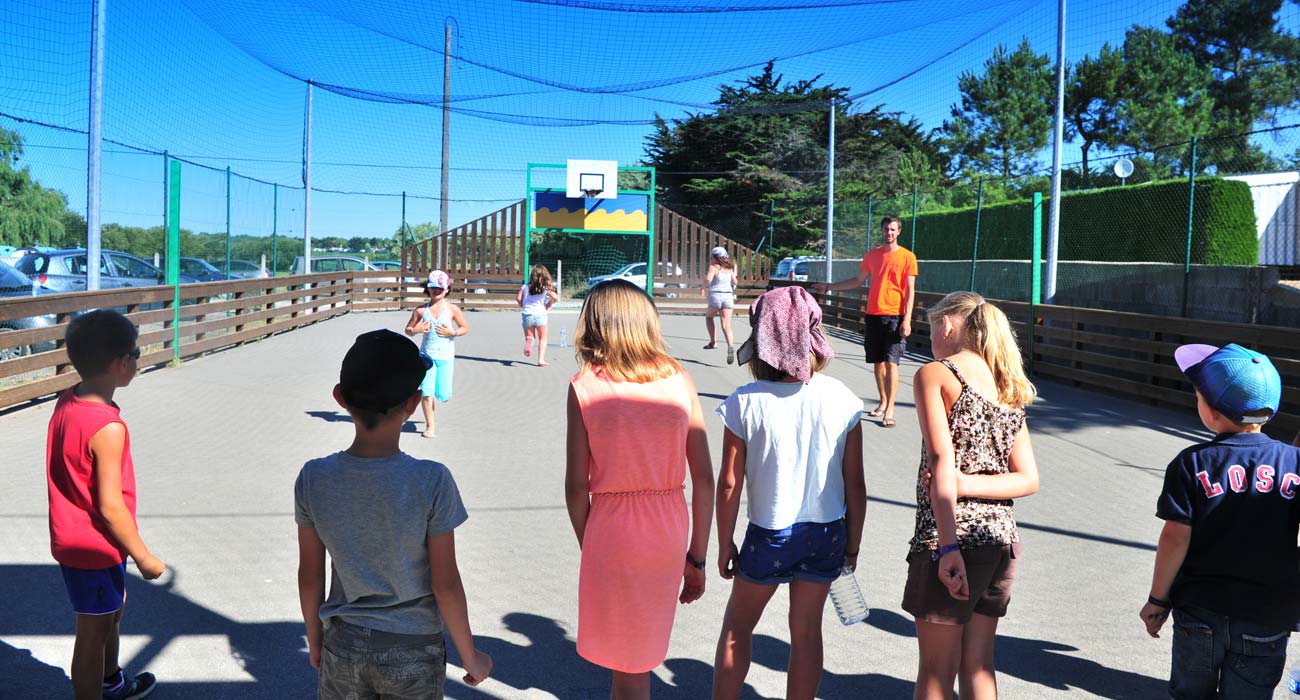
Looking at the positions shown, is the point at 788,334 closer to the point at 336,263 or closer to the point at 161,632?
the point at 161,632

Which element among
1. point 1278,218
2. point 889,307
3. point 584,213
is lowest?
point 889,307

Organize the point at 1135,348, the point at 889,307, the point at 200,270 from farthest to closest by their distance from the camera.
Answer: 1. the point at 200,270
2. the point at 1135,348
3. the point at 889,307

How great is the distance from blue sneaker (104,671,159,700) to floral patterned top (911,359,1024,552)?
2.74 meters

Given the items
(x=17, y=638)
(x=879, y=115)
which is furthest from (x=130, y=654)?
(x=879, y=115)

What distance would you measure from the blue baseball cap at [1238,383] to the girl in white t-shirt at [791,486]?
3.24 feet

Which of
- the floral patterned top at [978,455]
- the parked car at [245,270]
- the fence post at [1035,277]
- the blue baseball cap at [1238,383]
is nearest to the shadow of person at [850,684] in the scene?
the floral patterned top at [978,455]

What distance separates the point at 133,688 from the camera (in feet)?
12.1

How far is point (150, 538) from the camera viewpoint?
5762mm

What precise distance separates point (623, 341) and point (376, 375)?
32.3 inches

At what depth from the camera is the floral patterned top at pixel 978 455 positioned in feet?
10.4

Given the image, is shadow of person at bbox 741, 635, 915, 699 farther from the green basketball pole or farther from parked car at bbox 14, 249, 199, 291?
parked car at bbox 14, 249, 199, 291

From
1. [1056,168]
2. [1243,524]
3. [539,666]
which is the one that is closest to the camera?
[1243,524]

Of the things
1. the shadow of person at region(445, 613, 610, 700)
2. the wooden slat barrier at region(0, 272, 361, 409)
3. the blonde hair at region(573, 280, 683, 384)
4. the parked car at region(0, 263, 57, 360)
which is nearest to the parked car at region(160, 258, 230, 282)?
the wooden slat barrier at region(0, 272, 361, 409)

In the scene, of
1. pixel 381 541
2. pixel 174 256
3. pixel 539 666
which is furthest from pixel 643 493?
pixel 174 256
